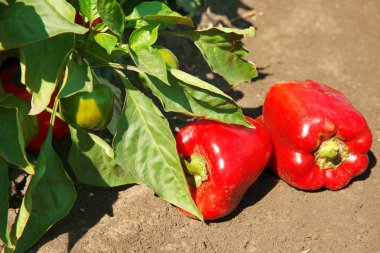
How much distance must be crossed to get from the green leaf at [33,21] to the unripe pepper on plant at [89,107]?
0.37 m

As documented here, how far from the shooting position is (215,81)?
3359 millimetres

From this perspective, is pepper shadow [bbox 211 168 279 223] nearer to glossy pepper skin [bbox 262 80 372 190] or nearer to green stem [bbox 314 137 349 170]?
glossy pepper skin [bbox 262 80 372 190]

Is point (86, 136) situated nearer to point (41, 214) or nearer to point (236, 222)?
point (41, 214)

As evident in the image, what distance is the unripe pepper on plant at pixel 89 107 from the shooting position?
93.3 inches

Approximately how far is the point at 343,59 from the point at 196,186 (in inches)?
56.5

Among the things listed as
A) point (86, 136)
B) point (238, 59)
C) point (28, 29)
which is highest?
point (28, 29)

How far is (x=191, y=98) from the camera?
252 cm

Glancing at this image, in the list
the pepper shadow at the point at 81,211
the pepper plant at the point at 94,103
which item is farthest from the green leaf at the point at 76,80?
the pepper shadow at the point at 81,211

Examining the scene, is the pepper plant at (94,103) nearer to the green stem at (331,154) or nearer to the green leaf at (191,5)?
the green stem at (331,154)

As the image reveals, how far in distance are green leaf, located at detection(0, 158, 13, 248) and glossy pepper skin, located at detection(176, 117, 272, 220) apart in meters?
0.71

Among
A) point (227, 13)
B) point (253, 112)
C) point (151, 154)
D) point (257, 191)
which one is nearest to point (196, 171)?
point (151, 154)

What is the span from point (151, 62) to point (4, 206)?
0.72 m

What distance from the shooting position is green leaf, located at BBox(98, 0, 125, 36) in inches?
89.6

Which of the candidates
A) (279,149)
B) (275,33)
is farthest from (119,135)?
(275,33)
